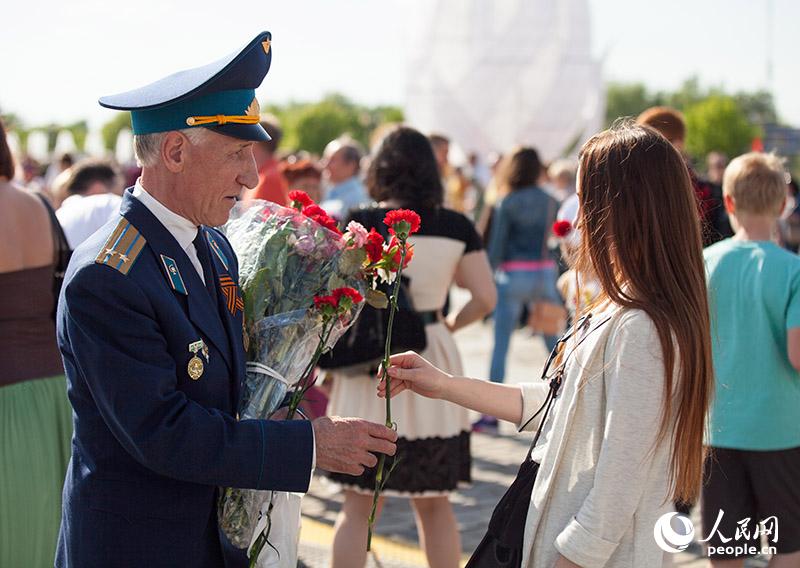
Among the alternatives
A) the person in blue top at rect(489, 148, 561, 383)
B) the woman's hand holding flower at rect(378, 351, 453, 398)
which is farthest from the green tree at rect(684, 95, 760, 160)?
the woman's hand holding flower at rect(378, 351, 453, 398)

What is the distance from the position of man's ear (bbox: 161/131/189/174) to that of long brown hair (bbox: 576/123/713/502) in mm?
973

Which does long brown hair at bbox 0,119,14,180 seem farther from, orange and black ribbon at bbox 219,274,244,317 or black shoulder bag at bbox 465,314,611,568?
black shoulder bag at bbox 465,314,611,568

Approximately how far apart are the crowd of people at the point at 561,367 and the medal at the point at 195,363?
4.2 inches

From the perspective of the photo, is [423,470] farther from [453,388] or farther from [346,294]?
[346,294]

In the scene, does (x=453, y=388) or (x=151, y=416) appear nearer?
(x=151, y=416)

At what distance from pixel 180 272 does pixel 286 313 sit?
333mm

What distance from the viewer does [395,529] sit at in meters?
5.31

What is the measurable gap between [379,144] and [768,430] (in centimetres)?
203

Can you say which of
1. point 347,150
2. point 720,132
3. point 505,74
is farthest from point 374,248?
point 720,132

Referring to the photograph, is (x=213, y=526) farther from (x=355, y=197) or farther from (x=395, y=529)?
(x=355, y=197)

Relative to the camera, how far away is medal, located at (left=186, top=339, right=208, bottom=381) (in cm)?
219

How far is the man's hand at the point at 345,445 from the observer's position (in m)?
2.26

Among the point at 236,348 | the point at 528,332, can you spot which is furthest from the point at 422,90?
the point at 236,348

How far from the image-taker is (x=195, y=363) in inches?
86.4
